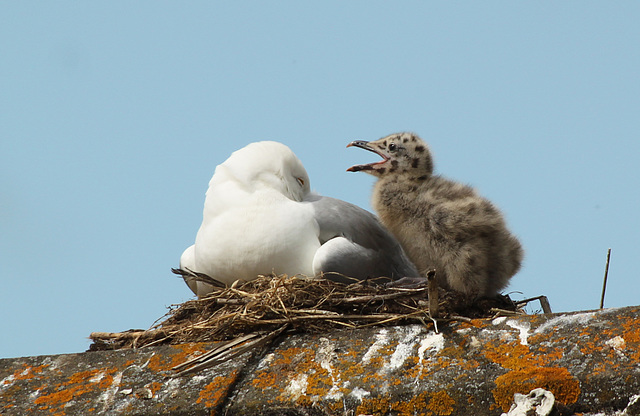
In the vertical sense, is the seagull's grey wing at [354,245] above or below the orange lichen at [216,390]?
above

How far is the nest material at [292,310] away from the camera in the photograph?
3299mm

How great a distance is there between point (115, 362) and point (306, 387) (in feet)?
3.00

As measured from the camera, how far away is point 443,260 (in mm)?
4262

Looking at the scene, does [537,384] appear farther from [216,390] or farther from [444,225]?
[444,225]

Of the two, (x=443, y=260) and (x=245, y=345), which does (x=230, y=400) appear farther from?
(x=443, y=260)

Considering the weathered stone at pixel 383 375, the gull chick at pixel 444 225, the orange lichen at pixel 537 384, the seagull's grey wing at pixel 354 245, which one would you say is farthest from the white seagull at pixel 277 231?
the orange lichen at pixel 537 384

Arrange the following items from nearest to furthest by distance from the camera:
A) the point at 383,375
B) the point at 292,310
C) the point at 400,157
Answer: the point at 383,375 < the point at 292,310 < the point at 400,157

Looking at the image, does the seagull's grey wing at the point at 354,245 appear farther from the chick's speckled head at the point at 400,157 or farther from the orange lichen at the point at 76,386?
the orange lichen at the point at 76,386

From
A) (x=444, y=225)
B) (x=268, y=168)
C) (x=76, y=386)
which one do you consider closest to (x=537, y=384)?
(x=444, y=225)

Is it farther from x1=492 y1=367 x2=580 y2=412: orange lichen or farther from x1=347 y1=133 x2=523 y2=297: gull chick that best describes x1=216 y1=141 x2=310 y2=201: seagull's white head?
x1=492 y1=367 x2=580 y2=412: orange lichen

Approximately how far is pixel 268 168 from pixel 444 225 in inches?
41.1

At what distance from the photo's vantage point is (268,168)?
14.7ft

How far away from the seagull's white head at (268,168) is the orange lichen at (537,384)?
2105mm

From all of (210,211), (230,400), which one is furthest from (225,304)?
(230,400)
